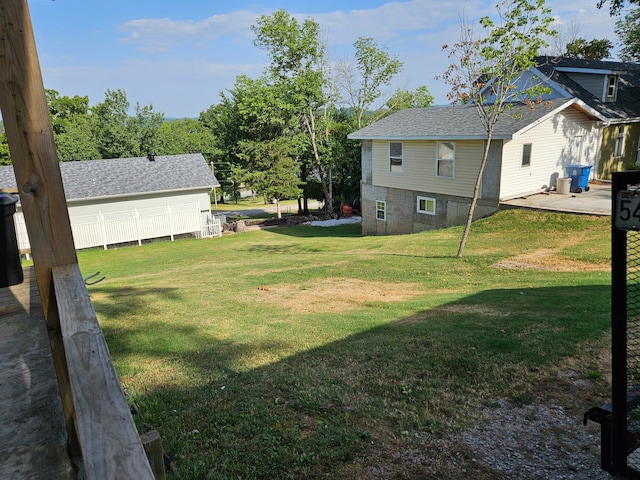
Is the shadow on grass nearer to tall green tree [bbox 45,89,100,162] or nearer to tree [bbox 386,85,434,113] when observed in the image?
tall green tree [bbox 45,89,100,162]

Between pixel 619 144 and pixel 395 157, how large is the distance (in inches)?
425

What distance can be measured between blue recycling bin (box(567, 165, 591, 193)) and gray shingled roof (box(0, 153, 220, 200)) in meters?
17.1

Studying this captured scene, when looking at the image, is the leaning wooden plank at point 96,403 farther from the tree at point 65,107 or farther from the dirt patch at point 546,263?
the tree at point 65,107

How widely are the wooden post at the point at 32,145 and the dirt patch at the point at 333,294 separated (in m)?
5.32

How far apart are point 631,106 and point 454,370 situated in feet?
77.2

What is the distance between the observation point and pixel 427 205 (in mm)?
19359

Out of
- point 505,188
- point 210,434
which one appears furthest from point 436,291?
point 505,188

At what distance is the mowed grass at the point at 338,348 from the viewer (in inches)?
127

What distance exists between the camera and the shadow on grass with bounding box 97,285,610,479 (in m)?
2.98

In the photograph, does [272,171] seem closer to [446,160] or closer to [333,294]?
[446,160]

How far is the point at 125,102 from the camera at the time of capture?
3916 centimetres

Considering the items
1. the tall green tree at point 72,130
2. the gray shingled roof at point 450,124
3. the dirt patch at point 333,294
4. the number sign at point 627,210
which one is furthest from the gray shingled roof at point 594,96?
the tall green tree at point 72,130

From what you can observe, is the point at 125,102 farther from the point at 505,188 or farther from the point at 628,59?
the point at 628,59

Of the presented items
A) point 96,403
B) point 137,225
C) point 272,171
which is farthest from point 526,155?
point 96,403
